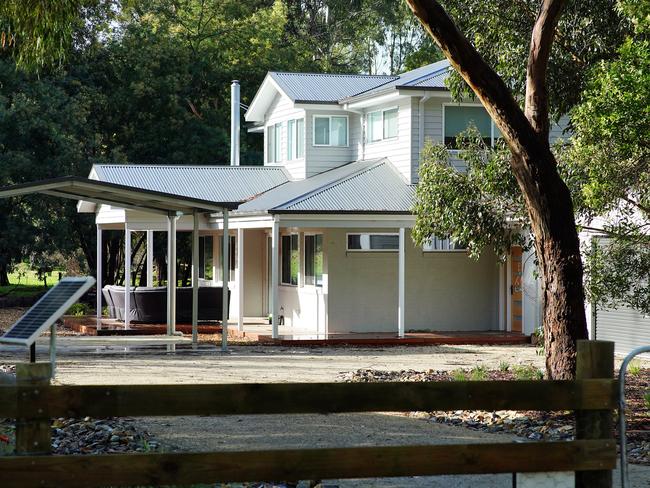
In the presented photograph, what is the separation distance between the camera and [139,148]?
3797 cm

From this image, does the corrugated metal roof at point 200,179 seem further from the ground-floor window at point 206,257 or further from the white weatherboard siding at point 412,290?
the white weatherboard siding at point 412,290

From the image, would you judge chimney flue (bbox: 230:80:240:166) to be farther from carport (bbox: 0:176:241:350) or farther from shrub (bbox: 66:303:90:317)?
carport (bbox: 0:176:241:350)

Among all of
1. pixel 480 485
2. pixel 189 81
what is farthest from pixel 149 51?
pixel 480 485

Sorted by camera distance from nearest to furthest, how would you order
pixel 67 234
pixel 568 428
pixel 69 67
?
pixel 568 428 → pixel 67 234 → pixel 69 67

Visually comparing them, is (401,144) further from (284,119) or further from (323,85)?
(284,119)

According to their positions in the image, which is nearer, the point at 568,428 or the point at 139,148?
the point at 568,428

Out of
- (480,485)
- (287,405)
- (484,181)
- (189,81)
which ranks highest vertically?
(189,81)

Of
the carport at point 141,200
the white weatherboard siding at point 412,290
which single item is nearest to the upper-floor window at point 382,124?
the white weatherboard siding at point 412,290

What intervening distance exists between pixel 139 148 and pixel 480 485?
3082cm

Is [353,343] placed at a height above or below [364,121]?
below

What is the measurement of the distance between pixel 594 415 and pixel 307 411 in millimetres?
1445

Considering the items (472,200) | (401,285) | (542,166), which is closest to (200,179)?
(401,285)

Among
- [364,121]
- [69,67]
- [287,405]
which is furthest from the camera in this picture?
[69,67]

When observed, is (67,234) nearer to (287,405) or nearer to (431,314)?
(431,314)
